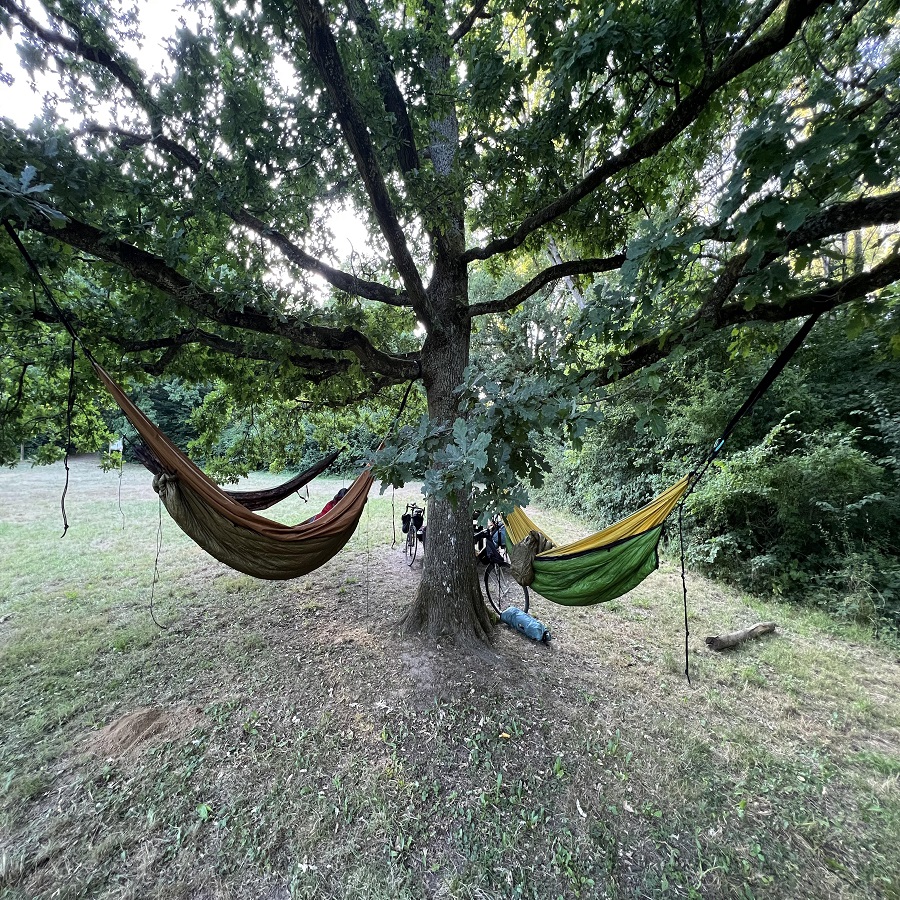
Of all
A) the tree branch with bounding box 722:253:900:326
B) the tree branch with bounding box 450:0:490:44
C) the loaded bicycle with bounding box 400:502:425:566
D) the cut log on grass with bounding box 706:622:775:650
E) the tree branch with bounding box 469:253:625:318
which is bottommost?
the cut log on grass with bounding box 706:622:775:650

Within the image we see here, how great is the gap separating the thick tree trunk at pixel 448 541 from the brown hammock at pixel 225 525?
0.63 meters

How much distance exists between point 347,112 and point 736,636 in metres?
3.83

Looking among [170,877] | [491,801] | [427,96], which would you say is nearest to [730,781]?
[491,801]

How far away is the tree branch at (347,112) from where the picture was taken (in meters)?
1.21

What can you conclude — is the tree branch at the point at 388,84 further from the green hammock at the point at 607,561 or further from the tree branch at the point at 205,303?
the green hammock at the point at 607,561

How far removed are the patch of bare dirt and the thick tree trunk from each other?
1.26m

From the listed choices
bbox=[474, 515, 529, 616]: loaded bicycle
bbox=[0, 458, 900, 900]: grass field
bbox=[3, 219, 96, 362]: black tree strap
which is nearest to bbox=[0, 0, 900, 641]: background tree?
bbox=[3, 219, 96, 362]: black tree strap

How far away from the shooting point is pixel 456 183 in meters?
1.90

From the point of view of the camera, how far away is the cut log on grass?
280cm

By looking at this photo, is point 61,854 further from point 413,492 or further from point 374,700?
point 413,492

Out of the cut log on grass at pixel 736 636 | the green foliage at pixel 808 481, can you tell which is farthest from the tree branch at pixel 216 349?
the cut log on grass at pixel 736 636

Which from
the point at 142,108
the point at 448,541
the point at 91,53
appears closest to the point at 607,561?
the point at 448,541

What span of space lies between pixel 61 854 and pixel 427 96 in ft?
11.2

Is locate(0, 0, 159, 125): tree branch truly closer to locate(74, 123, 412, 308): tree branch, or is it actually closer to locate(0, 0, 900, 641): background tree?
locate(0, 0, 900, 641): background tree
